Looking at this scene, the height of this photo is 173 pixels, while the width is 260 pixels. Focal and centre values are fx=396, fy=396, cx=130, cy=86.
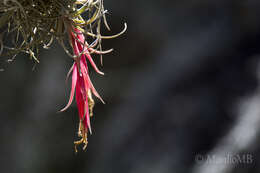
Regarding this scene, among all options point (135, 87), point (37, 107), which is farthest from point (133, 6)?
point (37, 107)

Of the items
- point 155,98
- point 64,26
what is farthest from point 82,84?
point 155,98

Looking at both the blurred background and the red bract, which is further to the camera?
the blurred background

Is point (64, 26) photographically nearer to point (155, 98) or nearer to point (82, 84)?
point (82, 84)

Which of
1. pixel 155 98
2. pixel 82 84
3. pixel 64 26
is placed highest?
pixel 155 98

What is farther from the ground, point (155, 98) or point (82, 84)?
point (155, 98)

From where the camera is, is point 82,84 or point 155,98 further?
point 155,98

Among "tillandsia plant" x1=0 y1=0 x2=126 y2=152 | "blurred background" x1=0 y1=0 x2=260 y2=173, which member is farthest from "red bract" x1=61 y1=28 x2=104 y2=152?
"blurred background" x1=0 y1=0 x2=260 y2=173

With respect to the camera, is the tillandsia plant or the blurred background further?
the blurred background

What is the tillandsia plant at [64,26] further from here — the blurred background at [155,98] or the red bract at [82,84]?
the blurred background at [155,98]

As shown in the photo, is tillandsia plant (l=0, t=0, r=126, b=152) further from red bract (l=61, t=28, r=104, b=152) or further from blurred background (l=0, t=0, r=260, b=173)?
blurred background (l=0, t=0, r=260, b=173)
